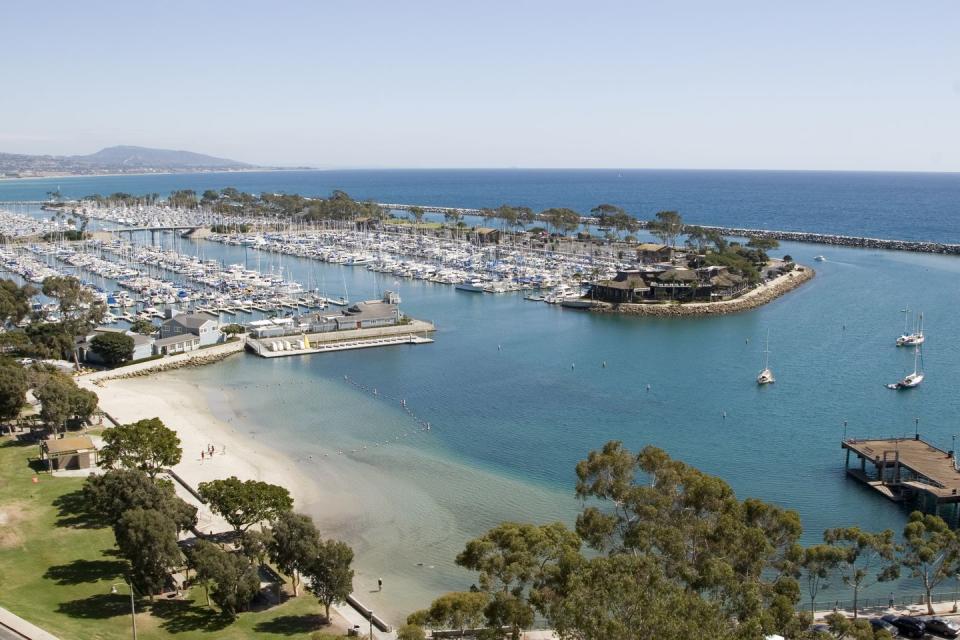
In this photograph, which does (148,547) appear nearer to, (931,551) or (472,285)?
(931,551)

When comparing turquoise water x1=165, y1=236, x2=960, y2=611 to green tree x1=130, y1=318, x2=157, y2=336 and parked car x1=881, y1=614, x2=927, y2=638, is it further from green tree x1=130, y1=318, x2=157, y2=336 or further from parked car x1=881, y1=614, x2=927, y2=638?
green tree x1=130, y1=318, x2=157, y2=336

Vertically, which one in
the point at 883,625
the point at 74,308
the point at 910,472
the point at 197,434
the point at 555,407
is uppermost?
the point at 74,308

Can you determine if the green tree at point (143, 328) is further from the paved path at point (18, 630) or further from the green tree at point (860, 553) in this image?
the green tree at point (860, 553)

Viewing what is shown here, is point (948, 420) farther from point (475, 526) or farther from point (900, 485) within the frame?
point (475, 526)

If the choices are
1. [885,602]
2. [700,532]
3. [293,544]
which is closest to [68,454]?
[293,544]

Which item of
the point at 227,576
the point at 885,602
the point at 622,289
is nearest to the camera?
the point at 227,576

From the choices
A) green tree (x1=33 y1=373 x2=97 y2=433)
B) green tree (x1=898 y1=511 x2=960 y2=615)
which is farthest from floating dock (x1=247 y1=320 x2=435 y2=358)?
green tree (x1=898 y1=511 x2=960 y2=615)

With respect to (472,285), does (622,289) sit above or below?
above
